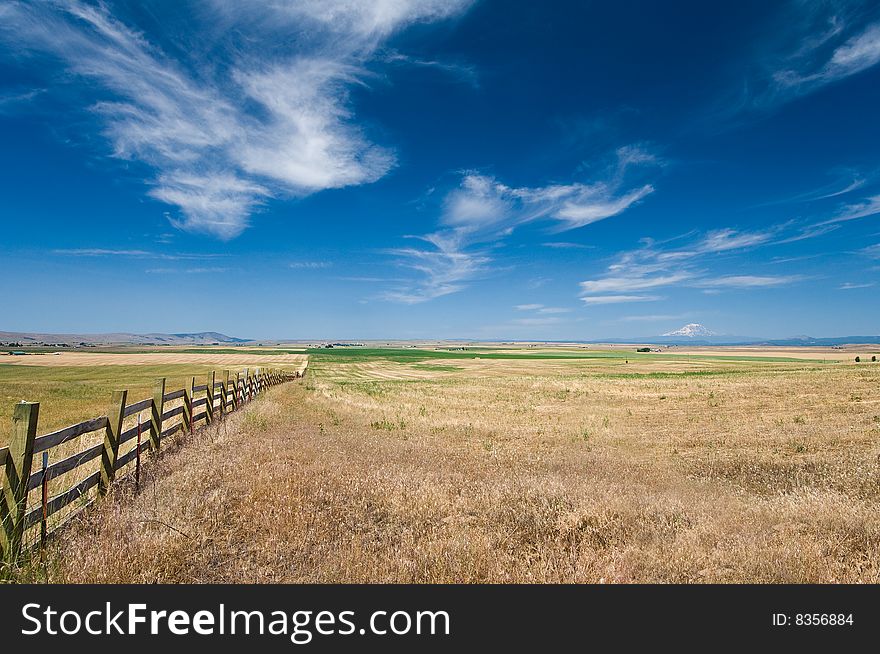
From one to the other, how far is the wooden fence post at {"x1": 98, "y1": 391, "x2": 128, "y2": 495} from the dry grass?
0.35 m

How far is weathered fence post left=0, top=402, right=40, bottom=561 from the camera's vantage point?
5.19m

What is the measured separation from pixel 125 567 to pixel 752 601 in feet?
21.4

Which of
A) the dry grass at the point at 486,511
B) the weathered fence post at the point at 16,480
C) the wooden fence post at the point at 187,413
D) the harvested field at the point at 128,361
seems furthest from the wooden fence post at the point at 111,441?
the harvested field at the point at 128,361

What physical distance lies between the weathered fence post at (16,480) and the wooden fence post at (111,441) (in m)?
2.34

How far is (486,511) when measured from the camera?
7859 mm

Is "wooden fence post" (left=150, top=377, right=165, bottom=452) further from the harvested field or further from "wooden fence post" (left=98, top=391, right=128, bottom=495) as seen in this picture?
the harvested field

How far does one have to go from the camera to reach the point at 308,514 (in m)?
7.12

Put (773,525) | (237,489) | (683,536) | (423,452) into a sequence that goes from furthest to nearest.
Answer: (423,452), (237,489), (773,525), (683,536)

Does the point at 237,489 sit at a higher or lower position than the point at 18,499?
lower

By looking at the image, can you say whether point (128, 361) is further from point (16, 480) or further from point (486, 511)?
point (486, 511)

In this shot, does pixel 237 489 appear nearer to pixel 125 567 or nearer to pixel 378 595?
pixel 125 567

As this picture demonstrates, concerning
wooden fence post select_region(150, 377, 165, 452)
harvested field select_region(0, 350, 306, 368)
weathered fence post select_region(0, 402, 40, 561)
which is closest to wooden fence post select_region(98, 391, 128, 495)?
weathered fence post select_region(0, 402, 40, 561)

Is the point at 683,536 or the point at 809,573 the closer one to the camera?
the point at 809,573

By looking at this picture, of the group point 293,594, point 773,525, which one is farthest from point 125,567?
point 773,525
